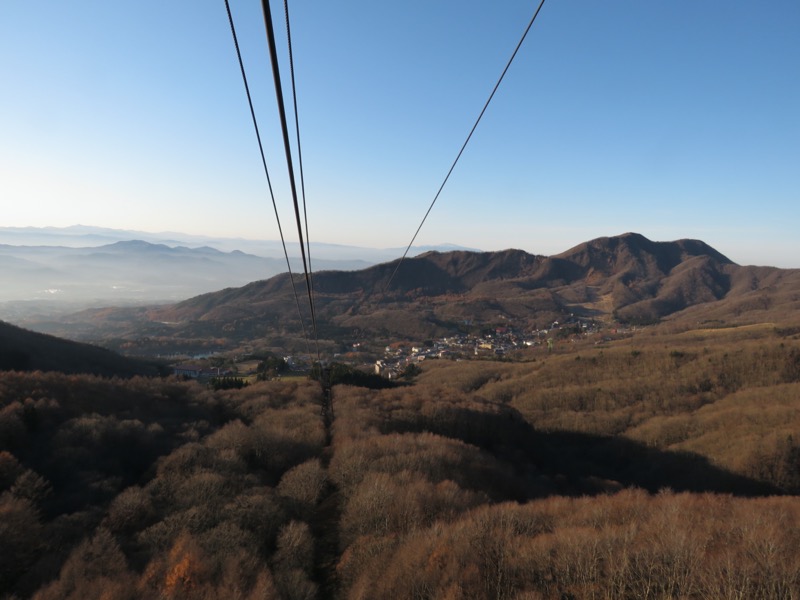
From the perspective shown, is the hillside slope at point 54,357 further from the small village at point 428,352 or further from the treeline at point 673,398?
the treeline at point 673,398

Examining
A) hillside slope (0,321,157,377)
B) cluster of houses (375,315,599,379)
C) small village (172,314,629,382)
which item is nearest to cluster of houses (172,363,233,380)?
small village (172,314,629,382)

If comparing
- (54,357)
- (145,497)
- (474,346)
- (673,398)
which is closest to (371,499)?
(145,497)

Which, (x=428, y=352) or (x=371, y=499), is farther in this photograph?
(x=428, y=352)

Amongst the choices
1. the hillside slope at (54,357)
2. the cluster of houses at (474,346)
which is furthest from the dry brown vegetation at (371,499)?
the cluster of houses at (474,346)

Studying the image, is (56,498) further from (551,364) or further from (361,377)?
(551,364)

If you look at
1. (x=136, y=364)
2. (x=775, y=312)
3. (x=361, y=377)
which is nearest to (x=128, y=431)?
(x=361, y=377)

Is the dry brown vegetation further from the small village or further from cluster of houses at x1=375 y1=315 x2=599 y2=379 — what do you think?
cluster of houses at x1=375 y1=315 x2=599 y2=379

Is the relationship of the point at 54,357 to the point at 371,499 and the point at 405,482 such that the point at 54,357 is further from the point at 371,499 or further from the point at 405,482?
the point at 371,499

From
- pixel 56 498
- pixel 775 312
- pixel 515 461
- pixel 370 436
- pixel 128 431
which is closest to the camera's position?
pixel 56 498
